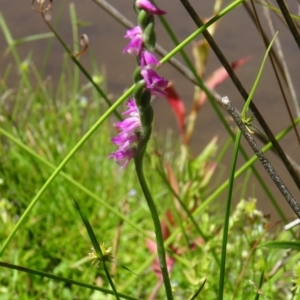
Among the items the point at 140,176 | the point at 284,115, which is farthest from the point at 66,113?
the point at 140,176

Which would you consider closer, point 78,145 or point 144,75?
point 144,75

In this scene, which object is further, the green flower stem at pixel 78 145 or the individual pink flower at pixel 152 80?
the green flower stem at pixel 78 145

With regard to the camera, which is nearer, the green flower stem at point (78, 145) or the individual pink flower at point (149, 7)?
the individual pink flower at point (149, 7)

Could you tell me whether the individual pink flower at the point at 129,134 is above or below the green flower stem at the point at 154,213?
above

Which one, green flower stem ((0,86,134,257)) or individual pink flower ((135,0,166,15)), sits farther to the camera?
green flower stem ((0,86,134,257))

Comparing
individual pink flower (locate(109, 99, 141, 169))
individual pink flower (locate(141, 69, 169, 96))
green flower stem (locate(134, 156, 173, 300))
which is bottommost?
green flower stem (locate(134, 156, 173, 300))

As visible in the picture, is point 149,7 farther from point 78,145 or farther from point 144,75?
point 78,145

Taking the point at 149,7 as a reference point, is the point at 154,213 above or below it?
below

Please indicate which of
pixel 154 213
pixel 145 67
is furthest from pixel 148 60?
pixel 154 213

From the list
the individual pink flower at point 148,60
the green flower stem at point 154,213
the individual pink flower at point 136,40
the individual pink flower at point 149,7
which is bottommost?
the green flower stem at point 154,213

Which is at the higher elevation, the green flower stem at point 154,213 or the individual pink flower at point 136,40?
the individual pink flower at point 136,40

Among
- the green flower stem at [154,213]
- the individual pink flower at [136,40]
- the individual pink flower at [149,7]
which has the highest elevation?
the individual pink flower at [149,7]
